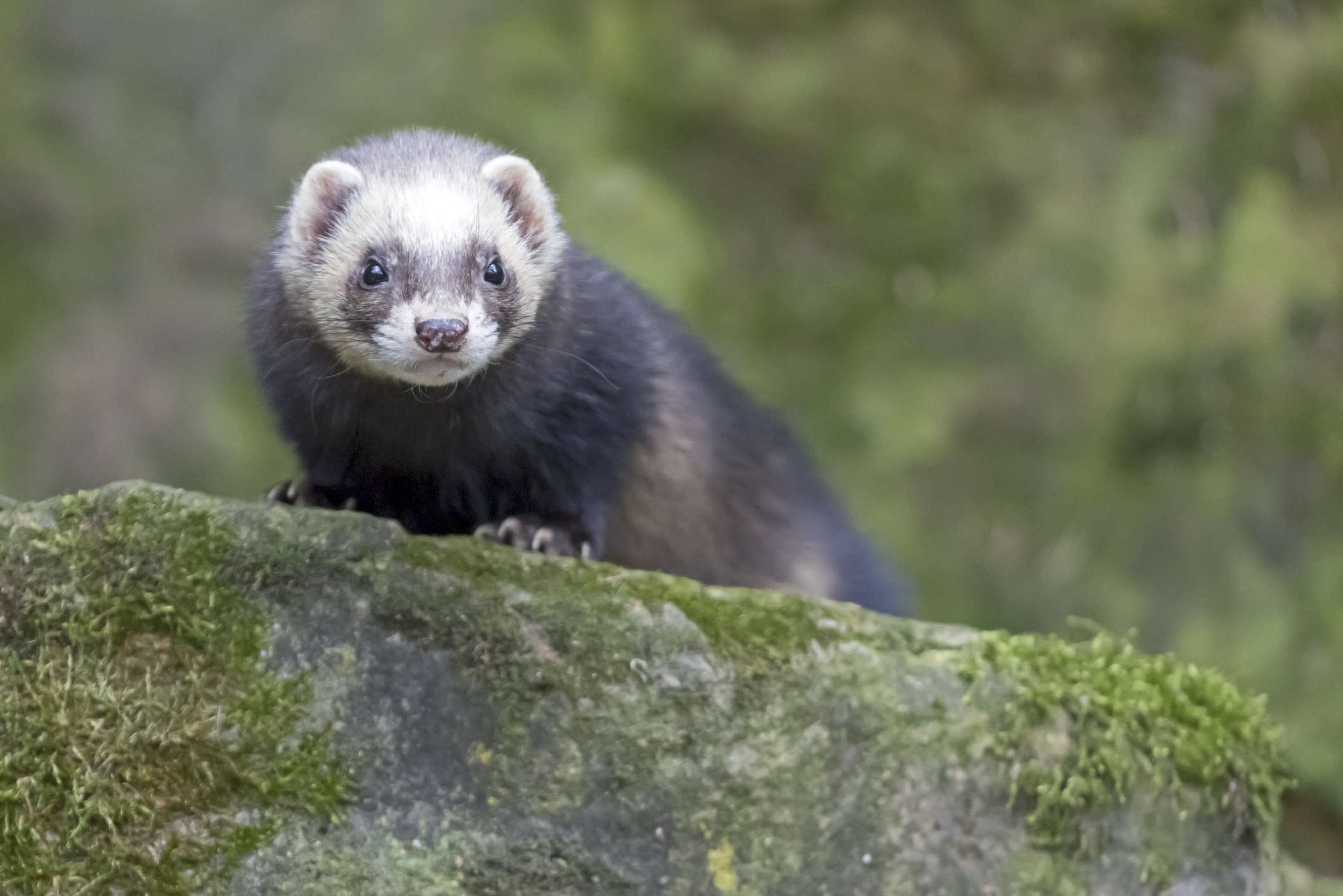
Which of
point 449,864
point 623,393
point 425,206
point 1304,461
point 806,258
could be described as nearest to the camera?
point 449,864

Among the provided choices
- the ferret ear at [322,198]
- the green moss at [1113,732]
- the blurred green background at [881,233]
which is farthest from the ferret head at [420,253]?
the blurred green background at [881,233]

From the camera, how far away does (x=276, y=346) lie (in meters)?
3.16

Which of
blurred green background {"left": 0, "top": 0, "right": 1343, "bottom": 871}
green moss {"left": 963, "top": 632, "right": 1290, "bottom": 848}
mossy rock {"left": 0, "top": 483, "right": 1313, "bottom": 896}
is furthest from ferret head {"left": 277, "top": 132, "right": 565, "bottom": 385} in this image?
blurred green background {"left": 0, "top": 0, "right": 1343, "bottom": 871}

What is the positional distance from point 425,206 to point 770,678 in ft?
4.31

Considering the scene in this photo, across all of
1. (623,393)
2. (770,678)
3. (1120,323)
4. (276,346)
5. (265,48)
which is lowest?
(770,678)

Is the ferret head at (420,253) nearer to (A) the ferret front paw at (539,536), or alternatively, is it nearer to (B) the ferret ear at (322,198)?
(B) the ferret ear at (322,198)

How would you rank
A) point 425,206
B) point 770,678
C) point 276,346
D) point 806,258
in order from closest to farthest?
point 770,678 < point 425,206 < point 276,346 < point 806,258

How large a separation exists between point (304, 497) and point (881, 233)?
363cm

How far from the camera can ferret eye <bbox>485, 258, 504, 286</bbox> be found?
2.96 m

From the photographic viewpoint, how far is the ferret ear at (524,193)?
3.14 m

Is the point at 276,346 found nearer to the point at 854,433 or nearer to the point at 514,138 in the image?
the point at 514,138

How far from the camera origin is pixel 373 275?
290 cm

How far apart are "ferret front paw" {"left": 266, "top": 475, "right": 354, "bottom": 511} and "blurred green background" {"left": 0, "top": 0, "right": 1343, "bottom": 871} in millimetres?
2759

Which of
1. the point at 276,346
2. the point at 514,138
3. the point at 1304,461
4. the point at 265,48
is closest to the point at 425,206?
the point at 276,346
